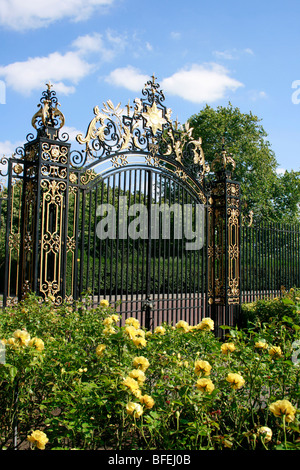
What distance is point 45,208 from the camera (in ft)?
19.3

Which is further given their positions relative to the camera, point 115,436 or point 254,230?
point 254,230

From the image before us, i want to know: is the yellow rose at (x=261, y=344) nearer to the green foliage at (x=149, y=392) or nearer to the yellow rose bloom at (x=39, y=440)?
the green foliage at (x=149, y=392)

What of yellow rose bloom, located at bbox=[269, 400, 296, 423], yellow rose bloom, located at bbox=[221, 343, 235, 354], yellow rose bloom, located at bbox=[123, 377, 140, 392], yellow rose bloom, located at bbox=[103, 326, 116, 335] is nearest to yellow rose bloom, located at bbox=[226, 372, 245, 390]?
yellow rose bloom, located at bbox=[269, 400, 296, 423]

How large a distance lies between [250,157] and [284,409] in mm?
21923

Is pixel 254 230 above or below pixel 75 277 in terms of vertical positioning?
above

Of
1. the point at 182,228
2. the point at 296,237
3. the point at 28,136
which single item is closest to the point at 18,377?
the point at 28,136

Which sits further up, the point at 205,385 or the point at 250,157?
→ the point at 250,157

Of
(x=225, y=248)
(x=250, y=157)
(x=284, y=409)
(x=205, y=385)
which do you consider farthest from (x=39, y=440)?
(x=250, y=157)

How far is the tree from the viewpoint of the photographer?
74.4 feet

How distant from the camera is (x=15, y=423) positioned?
2645 mm

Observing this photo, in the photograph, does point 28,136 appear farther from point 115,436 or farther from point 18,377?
point 115,436

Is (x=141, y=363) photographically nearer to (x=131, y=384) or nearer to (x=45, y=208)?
(x=131, y=384)

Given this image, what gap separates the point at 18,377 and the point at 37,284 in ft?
10.7
